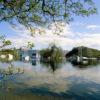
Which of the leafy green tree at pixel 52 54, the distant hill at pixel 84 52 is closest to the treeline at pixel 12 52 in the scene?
the leafy green tree at pixel 52 54

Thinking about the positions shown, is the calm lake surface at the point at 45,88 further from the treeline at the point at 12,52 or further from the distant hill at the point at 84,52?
the distant hill at the point at 84,52

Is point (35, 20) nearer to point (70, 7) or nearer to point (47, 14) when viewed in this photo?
point (47, 14)

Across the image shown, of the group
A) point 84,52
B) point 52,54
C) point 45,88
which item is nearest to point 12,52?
point 45,88

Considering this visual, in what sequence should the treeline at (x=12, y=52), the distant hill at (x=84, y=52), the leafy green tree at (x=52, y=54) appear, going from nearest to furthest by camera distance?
the treeline at (x=12, y=52) → the leafy green tree at (x=52, y=54) → the distant hill at (x=84, y=52)

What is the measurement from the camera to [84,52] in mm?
177125

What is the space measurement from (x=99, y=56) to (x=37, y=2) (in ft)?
612

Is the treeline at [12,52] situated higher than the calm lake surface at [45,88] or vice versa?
the treeline at [12,52]

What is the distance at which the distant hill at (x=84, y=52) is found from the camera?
16925 centimetres

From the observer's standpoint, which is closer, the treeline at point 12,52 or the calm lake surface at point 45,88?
the treeline at point 12,52

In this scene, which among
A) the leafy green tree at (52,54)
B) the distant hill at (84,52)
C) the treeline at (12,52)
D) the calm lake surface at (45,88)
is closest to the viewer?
the treeline at (12,52)

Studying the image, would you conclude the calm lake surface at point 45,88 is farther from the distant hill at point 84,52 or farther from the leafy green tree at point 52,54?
the distant hill at point 84,52

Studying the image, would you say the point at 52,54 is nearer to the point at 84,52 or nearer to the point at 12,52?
the point at 84,52

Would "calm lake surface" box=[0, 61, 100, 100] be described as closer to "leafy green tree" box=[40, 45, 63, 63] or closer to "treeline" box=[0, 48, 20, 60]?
"treeline" box=[0, 48, 20, 60]

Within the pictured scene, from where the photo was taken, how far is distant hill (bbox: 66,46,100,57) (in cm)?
16925
